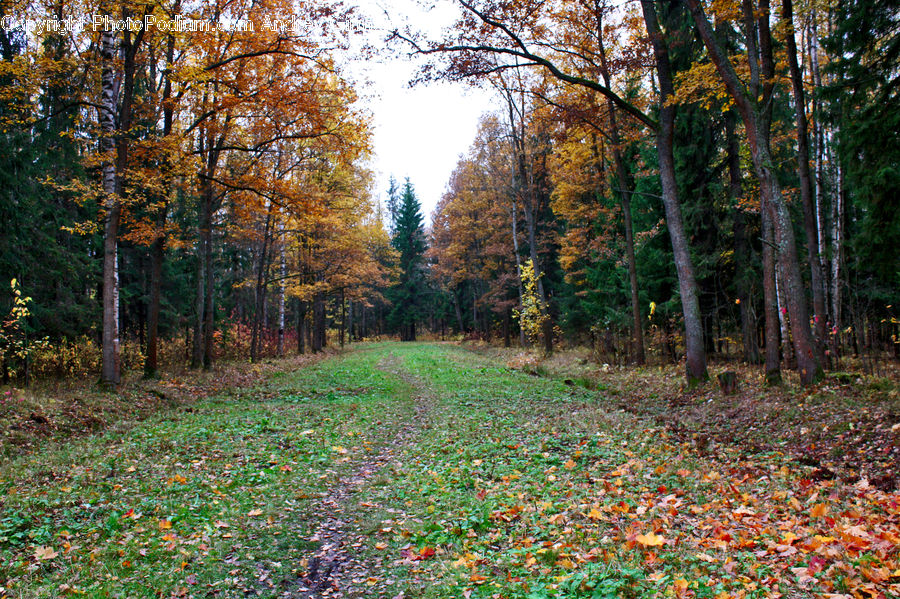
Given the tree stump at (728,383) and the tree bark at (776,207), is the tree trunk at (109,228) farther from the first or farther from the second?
the tree stump at (728,383)

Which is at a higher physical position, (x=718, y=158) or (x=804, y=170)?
(x=718, y=158)

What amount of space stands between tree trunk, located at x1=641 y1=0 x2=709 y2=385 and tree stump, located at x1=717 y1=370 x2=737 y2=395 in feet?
4.15

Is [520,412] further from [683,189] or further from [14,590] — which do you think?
[683,189]

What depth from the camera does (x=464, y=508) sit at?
531 cm

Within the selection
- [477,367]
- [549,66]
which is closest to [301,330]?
[477,367]

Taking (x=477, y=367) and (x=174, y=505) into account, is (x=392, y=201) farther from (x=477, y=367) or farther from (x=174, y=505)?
(x=174, y=505)

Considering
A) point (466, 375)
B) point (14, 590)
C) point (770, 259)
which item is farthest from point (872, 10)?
point (14, 590)

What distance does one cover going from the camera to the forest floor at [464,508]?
371cm

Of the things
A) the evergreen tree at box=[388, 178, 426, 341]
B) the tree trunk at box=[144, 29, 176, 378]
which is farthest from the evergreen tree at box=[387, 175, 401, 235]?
the tree trunk at box=[144, 29, 176, 378]

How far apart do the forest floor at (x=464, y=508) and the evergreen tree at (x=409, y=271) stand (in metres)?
50.8

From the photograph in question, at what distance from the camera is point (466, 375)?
17.5 metres

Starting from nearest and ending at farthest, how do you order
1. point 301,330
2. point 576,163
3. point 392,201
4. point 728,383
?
point 728,383 < point 576,163 < point 301,330 < point 392,201

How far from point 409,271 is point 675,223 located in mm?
50491

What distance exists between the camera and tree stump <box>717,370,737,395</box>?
1034 centimetres
